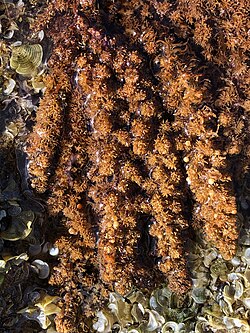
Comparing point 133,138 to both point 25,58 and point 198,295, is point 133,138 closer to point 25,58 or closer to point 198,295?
point 25,58

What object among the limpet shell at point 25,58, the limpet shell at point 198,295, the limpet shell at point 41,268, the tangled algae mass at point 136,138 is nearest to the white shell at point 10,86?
the limpet shell at point 25,58

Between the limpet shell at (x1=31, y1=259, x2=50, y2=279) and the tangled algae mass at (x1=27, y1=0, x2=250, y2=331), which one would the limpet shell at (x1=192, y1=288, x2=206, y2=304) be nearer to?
the tangled algae mass at (x1=27, y1=0, x2=250, y2=331)

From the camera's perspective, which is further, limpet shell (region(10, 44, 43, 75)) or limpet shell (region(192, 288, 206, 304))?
limpet shell (region(192, 288, 206, 304))

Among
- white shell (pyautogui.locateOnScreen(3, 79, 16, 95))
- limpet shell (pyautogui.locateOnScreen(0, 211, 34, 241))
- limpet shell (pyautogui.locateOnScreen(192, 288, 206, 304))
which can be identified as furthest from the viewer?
limpet shell (pyautogui.locateOnScreen(192, 288, 206, 304))

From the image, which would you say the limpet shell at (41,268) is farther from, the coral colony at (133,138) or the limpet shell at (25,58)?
the limpet shell at (25,58)

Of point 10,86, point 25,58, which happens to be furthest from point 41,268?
point 25,58

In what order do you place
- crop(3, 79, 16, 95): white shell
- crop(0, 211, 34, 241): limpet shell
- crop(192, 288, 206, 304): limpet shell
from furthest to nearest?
1. crop(192, 288, 206, 304): limpet shell
2. crop(3, 79, 16, 95): white shell
3. crop(0, 211, 34, 241): limpet shell

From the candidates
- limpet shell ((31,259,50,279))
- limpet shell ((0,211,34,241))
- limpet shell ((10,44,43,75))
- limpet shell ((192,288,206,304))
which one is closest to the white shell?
limpet shell ((10,44,43,75))

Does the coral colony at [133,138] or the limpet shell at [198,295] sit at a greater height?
the coral colony at [133,138]

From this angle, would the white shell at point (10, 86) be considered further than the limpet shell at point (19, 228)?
Yes

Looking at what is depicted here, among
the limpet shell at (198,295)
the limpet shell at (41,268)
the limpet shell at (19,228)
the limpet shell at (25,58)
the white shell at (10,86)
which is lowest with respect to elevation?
the limpet shell at (41,268)
